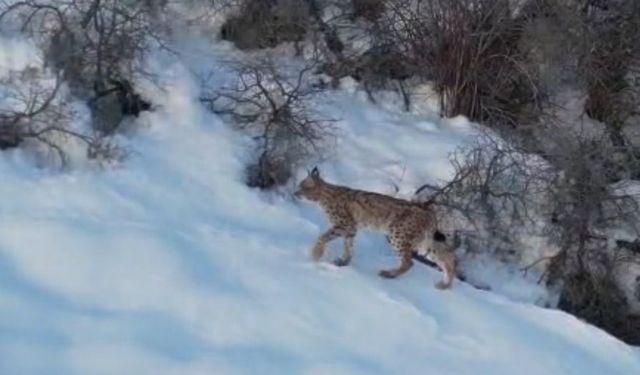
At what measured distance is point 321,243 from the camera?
10.9m

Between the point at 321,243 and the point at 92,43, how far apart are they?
459 centimetres

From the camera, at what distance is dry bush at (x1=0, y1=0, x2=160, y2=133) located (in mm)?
13516

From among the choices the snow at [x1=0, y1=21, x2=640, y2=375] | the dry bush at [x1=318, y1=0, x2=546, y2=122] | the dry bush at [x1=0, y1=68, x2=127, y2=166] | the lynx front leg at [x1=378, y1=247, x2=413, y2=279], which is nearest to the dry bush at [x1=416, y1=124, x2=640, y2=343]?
the dry bush at [x1=318, y1=0, x2=546, y2=122]

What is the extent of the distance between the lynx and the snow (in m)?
0.20

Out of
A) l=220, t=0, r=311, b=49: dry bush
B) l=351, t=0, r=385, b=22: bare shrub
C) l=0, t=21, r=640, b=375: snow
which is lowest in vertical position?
l=0, t=21, r=640, b=375: snow

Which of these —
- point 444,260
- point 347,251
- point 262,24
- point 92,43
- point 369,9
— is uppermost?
point 369,9

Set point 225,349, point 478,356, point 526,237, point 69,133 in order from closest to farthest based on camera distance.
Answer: point 225,349 → point 478,356 → point 69,133 → point 526,237

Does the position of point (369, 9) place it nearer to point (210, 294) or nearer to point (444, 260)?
point (444, 260)

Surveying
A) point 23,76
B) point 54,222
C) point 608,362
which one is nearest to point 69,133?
point 23,76

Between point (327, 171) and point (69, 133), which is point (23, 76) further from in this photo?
point (327, 171)

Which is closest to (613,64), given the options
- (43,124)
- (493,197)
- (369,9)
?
(493,197)

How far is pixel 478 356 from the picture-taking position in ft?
31.8

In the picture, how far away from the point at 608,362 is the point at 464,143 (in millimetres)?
4612

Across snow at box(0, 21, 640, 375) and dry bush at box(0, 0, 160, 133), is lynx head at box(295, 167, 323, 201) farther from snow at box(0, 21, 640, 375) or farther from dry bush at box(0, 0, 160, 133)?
dry bush at box(0, 0, 160, 133)
